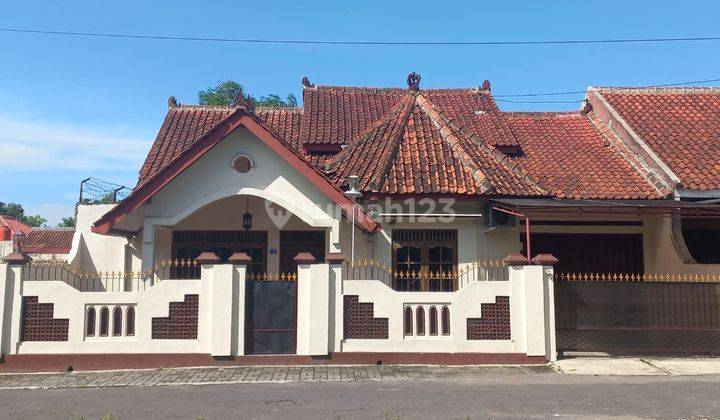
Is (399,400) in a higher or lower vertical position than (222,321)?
lower

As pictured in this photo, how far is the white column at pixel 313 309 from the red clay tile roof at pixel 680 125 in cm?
857

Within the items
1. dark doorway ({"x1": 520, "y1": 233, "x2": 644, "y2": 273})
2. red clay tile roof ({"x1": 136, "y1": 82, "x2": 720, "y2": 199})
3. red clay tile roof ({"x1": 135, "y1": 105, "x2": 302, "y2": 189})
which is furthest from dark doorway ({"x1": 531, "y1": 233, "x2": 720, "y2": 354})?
red clay tile roof ({"x1": 135, "y1": 105, "x2": 302, "y2": 189})

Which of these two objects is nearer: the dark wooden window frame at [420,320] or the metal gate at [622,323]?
the dark wooden window frame at [420,320]

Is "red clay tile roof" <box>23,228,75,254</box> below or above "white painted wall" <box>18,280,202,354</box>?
above

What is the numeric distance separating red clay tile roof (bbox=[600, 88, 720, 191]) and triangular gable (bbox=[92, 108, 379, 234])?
7693mm

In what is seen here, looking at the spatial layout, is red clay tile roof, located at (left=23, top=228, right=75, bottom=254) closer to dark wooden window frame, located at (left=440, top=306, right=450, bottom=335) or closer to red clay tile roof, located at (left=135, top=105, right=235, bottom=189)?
red clay tile roof, located at (left=135, top=105, right=235, bottom=189)

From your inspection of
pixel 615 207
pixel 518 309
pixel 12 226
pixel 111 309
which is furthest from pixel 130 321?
pixel 12 226

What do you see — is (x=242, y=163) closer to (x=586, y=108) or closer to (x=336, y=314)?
(x=336, y=314)

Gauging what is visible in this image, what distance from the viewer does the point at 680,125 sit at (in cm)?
1496

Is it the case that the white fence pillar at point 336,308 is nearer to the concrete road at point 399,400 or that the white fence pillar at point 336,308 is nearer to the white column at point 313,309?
the white column at point 313,309

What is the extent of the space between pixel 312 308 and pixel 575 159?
8.59 meters

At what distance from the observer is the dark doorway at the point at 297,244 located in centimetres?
1272

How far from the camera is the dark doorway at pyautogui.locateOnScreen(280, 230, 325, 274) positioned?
41.7 feet

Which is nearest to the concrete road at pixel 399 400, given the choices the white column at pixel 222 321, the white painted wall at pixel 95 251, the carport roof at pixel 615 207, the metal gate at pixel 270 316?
the white column at pixel 222 321
